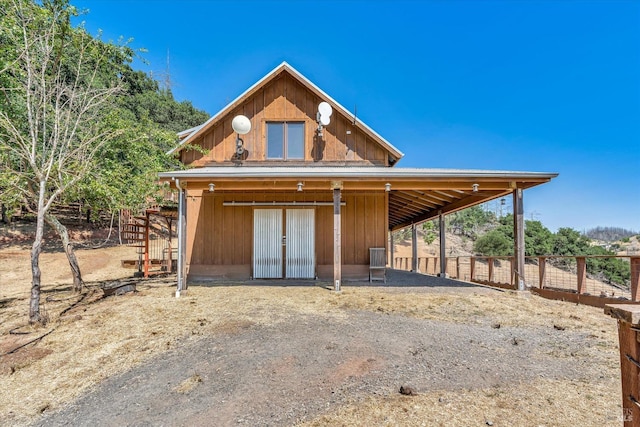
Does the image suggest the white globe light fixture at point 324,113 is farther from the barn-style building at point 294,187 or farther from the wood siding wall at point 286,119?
the wood siding wall at point 286,119

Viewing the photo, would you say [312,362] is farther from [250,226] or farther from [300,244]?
[250,226]

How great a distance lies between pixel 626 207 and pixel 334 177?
8208 centimetres

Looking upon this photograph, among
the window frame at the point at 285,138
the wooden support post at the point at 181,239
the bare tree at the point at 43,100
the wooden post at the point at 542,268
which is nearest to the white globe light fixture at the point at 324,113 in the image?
the window frame at the point at 285,138

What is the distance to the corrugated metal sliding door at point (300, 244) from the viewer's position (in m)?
9.81

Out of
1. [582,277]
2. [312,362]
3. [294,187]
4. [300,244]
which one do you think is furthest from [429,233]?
[312,362]

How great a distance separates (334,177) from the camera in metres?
7.61

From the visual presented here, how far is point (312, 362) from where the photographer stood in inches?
154

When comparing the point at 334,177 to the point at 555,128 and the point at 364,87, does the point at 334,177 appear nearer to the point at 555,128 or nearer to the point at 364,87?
the point at 364,87

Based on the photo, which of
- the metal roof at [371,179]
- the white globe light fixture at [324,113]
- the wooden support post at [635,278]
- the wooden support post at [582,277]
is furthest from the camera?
the white globe light fixture at [324,113]

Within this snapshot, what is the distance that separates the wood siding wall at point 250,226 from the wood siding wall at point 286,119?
1314 millimetres

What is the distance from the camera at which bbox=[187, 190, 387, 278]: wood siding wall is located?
981cm

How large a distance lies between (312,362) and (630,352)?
294cm

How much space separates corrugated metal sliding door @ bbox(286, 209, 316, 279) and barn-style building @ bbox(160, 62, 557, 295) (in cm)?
3

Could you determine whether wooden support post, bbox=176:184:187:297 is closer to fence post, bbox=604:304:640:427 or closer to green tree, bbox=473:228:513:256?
fence post, bbox=604:304:640:427
